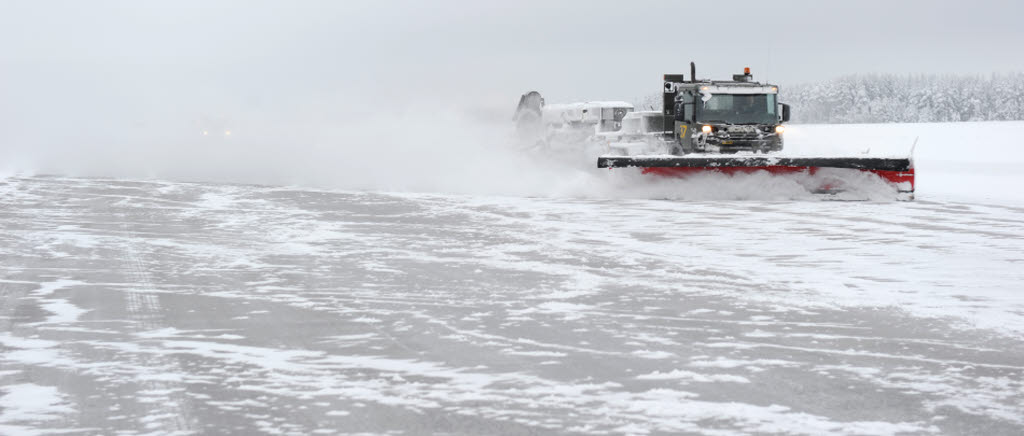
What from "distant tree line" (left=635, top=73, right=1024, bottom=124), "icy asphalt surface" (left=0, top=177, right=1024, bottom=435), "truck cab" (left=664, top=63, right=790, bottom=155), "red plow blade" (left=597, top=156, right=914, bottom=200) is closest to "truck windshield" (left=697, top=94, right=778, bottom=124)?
"truck cab" (left=664, top=63, right=790, bottom=155)

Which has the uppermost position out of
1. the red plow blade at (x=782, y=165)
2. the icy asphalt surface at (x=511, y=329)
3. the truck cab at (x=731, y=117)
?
the truck cab at (x=731, y=117)

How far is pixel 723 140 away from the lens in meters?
18.4

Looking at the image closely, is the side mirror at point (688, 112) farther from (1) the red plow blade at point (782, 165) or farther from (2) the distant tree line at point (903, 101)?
(2) the distant tree line at point (903, 101)

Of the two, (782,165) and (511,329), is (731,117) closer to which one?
(782,165)

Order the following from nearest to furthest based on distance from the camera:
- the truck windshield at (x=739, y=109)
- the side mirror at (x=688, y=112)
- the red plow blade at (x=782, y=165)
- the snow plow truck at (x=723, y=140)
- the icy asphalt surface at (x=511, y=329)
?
the icy asphalt surface at (x=511, y=329)
the red plow blade at (x=782, y=165)
the snow plow truck at (x=723, y=140)
the truck windshield at (x=739, y=109)
the side mirror at (x=688, y=112)

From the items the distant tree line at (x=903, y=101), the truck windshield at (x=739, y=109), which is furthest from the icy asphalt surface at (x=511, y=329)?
the distant tree line at (x=903, y=101)

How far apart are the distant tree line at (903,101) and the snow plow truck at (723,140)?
103m

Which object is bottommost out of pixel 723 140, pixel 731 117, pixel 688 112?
pixel 723 140

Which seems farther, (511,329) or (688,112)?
(688,112)

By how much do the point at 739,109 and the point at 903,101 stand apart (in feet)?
390

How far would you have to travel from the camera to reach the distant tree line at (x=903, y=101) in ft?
401

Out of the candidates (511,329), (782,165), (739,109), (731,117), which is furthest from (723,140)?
(511,329)

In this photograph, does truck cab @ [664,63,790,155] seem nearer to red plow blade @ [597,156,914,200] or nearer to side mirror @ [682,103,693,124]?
side mirror @ [682,103,693,124]

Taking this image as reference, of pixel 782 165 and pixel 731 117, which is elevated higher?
pixel 731 117
